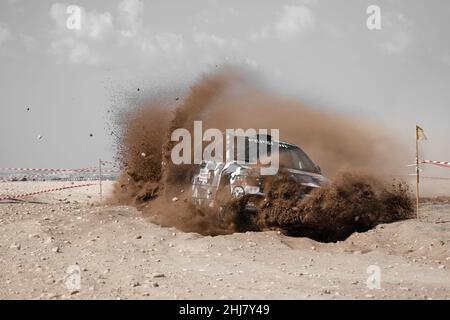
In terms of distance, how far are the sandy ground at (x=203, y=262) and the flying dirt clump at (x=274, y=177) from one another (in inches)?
19.3

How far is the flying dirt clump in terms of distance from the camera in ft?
32.6

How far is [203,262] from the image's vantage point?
801 cm

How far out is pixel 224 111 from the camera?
14375 mm

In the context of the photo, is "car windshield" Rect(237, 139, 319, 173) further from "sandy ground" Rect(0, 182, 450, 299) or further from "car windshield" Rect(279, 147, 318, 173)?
"sandy ground" Rect(0, 182, 450, 299)

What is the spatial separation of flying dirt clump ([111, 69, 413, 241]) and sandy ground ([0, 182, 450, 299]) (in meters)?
0.49

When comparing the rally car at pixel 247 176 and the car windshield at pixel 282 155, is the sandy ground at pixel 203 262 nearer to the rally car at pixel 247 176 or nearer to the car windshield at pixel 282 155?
the rally car at pixel 247 176

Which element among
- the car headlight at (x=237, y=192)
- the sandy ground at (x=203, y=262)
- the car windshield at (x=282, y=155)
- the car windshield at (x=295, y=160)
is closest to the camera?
the sandy ground at (x=203, y=262)

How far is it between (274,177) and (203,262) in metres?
2.47

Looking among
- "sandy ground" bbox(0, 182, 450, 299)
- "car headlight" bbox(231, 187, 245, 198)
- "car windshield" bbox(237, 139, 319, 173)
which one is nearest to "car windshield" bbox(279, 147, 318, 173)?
"car windshield" bbox(237, 139, 319, 173)

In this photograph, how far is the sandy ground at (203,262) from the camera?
20.6ft

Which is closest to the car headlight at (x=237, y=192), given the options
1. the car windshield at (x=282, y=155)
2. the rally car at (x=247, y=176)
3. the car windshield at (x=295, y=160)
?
the rally car at (x=247, y=176)
